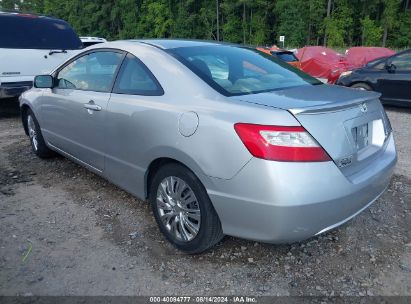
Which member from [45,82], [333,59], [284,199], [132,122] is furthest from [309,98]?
[333,59]

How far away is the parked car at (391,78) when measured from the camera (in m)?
8.34

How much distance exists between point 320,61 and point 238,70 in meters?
13.6

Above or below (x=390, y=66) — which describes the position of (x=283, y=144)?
above

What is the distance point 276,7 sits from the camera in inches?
1909

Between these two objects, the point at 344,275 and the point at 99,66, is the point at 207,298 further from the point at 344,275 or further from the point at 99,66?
the point at 99,66

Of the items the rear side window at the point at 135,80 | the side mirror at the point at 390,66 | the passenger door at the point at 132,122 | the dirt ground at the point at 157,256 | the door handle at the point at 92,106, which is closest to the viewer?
the dirt ground at the point at 157,256

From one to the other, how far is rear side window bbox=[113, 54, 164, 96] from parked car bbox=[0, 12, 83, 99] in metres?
3.90

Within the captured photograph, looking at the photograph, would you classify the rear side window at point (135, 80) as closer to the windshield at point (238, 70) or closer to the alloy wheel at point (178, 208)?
the windshield at point (238, 70)

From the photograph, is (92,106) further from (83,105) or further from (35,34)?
(35,34)

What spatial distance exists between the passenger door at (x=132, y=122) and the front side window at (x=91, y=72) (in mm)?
183

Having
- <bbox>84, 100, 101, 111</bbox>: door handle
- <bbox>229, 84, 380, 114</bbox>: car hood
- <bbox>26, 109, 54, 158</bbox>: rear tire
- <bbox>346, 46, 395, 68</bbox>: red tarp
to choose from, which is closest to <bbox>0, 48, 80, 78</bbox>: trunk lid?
<bbox>26, 109, 54, 158</bbox>: rear tire

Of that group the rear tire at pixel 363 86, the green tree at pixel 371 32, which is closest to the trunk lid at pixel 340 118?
the rear tire at pixel 363 86

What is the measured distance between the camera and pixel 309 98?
8.77 feet

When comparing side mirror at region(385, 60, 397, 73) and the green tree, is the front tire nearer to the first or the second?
side mirror at region(385, 60, 397, 73)
